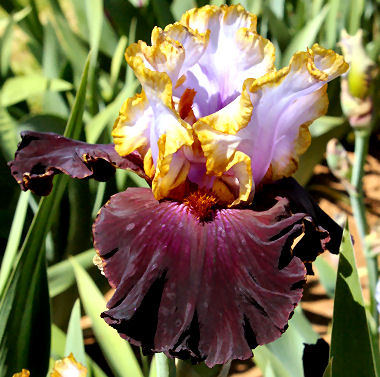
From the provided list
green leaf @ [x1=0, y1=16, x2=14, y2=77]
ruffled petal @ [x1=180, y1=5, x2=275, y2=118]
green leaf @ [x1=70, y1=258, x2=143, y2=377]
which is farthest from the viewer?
green leaf @ [x1=0, y1=16, x2=14, y2=77]

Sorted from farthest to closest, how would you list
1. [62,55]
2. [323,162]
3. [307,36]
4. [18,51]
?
[18,51] < [323,162] < [62,55] < [307,36]

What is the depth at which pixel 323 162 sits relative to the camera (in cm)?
265

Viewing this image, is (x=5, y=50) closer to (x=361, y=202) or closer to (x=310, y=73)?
(x=361, y=202)

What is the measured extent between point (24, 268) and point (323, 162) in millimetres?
1963

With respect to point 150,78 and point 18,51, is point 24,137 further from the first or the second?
point 18,51

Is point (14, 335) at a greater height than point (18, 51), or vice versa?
point (18, 51)

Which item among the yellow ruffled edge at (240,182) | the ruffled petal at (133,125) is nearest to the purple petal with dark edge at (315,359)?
the yellow ruffled edge at (240,182)

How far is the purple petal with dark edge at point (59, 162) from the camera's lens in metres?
0.70

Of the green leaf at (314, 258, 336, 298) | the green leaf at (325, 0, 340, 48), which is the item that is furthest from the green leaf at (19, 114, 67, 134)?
the green leaf at (325, 0, 340, 48)

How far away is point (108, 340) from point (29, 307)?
161 mm

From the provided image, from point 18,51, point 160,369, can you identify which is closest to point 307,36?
point 160,369

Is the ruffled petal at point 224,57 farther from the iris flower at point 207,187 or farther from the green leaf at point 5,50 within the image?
the green leaf at point 5,50

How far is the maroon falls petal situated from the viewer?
1.88 feet

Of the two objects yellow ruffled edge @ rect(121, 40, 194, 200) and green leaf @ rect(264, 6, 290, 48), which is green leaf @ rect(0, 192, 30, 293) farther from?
green leaf @ rect(264, 6, 290, 48)
